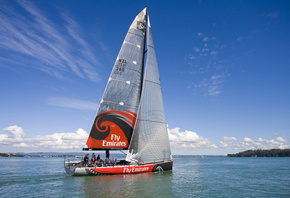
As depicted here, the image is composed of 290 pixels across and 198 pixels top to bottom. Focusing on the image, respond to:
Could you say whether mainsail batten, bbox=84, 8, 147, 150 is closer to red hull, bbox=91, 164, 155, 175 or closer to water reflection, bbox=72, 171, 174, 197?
red hull, bbox=91, 164, 155, 175

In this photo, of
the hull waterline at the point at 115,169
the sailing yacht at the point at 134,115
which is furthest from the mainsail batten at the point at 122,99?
the hull waterline at the point at 115,169

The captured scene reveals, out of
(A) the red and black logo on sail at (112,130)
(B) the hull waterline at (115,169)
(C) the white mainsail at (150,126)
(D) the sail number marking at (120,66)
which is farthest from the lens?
(D) the sail number marking at (120,66)

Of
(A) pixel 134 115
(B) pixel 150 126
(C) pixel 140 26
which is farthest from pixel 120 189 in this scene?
(C) pixel 140 26

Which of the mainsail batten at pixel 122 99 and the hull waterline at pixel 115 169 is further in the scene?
the mainsail batten at pixel 122 99

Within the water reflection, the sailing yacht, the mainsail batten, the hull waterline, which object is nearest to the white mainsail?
the sailing yacht

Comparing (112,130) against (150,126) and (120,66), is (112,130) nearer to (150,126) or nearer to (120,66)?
(150,126)

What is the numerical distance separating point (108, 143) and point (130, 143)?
2.16 meters

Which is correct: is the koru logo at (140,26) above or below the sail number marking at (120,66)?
above

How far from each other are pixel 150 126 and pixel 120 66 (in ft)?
22.7

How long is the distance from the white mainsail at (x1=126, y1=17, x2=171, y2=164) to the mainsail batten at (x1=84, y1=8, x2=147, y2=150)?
3.66 feet

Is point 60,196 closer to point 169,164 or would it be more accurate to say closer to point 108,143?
point 108,143

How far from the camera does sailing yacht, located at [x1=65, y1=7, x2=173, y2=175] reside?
1905cm

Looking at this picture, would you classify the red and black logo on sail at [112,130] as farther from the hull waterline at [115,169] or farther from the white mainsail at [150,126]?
the hull waterline at [115,169]

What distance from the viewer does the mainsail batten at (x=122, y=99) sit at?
62.8 feet
